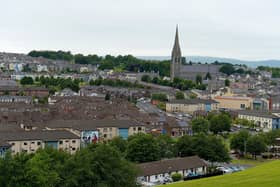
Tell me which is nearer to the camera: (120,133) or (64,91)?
(120,133)

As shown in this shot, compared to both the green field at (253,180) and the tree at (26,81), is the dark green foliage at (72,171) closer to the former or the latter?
the green field at (253,180)

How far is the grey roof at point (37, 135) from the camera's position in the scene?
24.0 meters

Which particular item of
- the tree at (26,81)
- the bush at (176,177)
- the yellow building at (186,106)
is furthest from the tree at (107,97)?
the bush at (176,177)

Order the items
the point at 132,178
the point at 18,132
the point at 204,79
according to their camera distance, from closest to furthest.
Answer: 1. the point at 132,178
2. the point at 18,132
3. the point at 204,79

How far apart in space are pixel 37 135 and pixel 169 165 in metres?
7.23

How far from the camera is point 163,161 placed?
2136cm

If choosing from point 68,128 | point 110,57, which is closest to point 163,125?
point 68,128

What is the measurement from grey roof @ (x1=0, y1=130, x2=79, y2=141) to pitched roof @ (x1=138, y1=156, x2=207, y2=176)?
6.08 metres

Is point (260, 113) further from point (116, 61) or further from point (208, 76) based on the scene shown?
point (116, 61)

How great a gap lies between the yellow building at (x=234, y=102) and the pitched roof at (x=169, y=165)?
30919 mm

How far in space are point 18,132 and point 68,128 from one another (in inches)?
150

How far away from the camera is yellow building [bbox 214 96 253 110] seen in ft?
171

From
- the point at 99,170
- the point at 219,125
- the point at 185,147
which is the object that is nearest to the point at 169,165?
the point at 185,147

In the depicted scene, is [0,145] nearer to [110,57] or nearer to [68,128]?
[68,128]
